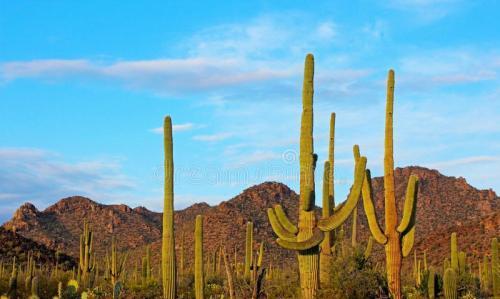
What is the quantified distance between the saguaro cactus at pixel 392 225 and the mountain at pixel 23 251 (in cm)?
2730

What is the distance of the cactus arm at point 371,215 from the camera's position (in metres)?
17.4

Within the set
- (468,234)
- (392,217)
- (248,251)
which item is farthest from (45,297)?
(468,234)

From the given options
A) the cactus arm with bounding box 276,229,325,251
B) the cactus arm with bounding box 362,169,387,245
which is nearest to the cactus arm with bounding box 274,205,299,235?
the cactus arm with bounding box 276,229,325,251

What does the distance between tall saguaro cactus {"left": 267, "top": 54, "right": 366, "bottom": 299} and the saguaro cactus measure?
2.53 meters

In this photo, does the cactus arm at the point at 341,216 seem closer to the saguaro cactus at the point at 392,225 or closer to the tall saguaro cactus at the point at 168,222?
the saguaro cactus at the point at 392,225

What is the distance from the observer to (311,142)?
15.2m

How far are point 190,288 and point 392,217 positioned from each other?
1190 cm

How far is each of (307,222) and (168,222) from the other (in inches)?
126

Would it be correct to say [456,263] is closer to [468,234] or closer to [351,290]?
[351,290]

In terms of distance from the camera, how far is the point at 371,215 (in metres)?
18.0

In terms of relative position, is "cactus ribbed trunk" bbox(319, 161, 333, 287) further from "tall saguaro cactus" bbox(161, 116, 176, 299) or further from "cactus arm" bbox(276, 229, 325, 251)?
"tall saguaro cactus" bbox(161, 116, 176, 299)

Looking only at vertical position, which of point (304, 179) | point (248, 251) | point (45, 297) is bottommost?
point (45, 297)

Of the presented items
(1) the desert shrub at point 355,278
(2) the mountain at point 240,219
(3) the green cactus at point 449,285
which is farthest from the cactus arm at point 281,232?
(2) the mountain at point 240,219

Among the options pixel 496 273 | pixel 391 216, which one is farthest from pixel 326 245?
pixel 496 273
